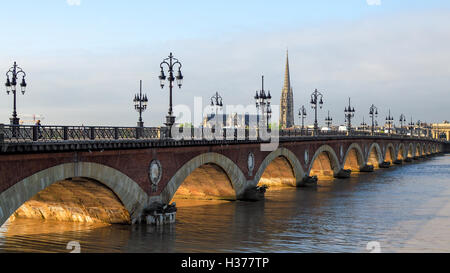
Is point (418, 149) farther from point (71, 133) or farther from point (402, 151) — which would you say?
point (71, 133)

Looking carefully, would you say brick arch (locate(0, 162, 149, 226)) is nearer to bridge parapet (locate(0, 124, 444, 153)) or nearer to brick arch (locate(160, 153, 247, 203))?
bridge parapet (locate(0, 124, 444, 153))

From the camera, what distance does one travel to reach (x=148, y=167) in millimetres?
25609

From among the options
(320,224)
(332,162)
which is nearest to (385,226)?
(320,224)

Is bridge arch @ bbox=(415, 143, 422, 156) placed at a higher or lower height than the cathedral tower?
lower

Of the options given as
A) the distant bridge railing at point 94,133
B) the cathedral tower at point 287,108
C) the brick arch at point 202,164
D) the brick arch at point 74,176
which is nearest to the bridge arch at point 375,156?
the brick arch at point 202,164

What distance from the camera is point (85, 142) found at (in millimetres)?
20953

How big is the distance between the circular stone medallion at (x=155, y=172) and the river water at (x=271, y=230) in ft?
7.62

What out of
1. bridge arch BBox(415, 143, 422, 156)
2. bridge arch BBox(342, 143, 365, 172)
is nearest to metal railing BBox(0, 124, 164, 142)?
bridge arch BBox(342, 143, 365, 172)

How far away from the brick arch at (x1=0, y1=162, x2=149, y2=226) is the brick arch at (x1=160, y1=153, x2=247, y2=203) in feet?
6.41

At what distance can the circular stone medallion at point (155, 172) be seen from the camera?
2573 centimetres

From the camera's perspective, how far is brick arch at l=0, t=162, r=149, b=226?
58.7 feet

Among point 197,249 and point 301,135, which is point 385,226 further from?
point 301,135

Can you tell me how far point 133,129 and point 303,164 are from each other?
2651 cm

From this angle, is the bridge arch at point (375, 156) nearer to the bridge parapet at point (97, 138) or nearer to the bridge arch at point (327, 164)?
the bridge arch at point (327, 164)
